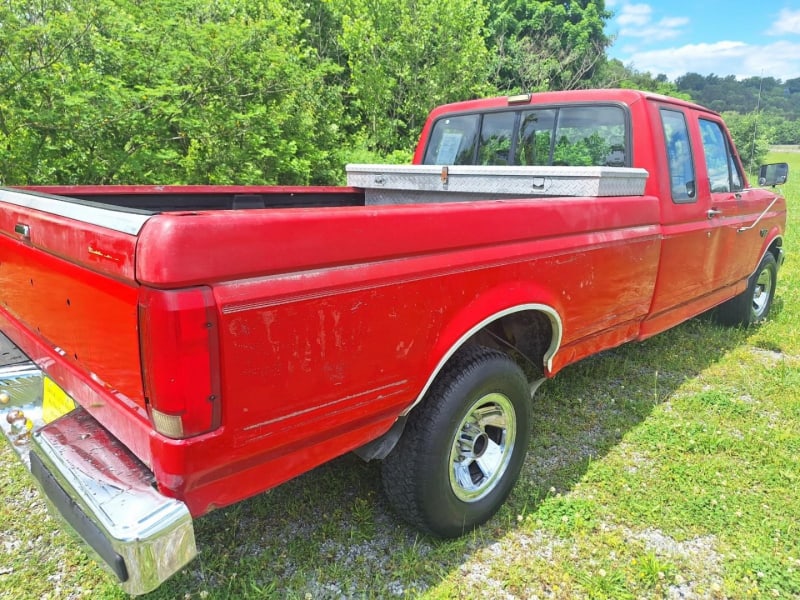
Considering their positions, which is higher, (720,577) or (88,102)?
(88,102)

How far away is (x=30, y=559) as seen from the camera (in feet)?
7.82

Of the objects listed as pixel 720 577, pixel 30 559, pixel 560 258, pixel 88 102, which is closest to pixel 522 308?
pixel 560 258

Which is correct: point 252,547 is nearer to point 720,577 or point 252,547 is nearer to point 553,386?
point 720,577

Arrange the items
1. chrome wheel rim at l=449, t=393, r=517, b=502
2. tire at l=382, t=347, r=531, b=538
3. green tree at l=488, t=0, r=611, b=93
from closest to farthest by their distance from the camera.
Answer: tire at l=382, t=347, r=531, b=538 → chrome wheel rim at l=449, t=393, r=517, b=502 → green tree at l=488, t=0, r=611, b=93

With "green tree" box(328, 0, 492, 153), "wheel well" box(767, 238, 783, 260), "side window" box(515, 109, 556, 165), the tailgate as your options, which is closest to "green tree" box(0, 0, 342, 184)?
the tailgate

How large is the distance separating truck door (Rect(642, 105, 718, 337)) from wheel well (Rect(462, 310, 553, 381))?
3.28 feet

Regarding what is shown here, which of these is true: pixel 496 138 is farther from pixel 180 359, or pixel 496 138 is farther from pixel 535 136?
pixel 180 359

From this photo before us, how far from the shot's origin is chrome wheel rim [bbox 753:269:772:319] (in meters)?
5.52

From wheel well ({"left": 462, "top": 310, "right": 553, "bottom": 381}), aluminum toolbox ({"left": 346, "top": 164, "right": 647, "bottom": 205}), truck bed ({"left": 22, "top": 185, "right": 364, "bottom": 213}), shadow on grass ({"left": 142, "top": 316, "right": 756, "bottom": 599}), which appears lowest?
shadow on grass ({"left": 142, "top": 316, "right": 756, "bottom": 599})

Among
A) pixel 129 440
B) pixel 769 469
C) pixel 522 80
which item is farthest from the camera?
pixel 522 80

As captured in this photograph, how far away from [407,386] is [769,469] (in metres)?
2.40

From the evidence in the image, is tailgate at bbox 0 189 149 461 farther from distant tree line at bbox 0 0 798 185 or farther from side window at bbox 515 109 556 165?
distant tree line at bbox 0 0 798 185

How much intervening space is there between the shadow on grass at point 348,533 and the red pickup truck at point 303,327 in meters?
0.18

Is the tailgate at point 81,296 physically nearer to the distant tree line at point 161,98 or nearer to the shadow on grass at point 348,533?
the shadow on grass at point 348,533
